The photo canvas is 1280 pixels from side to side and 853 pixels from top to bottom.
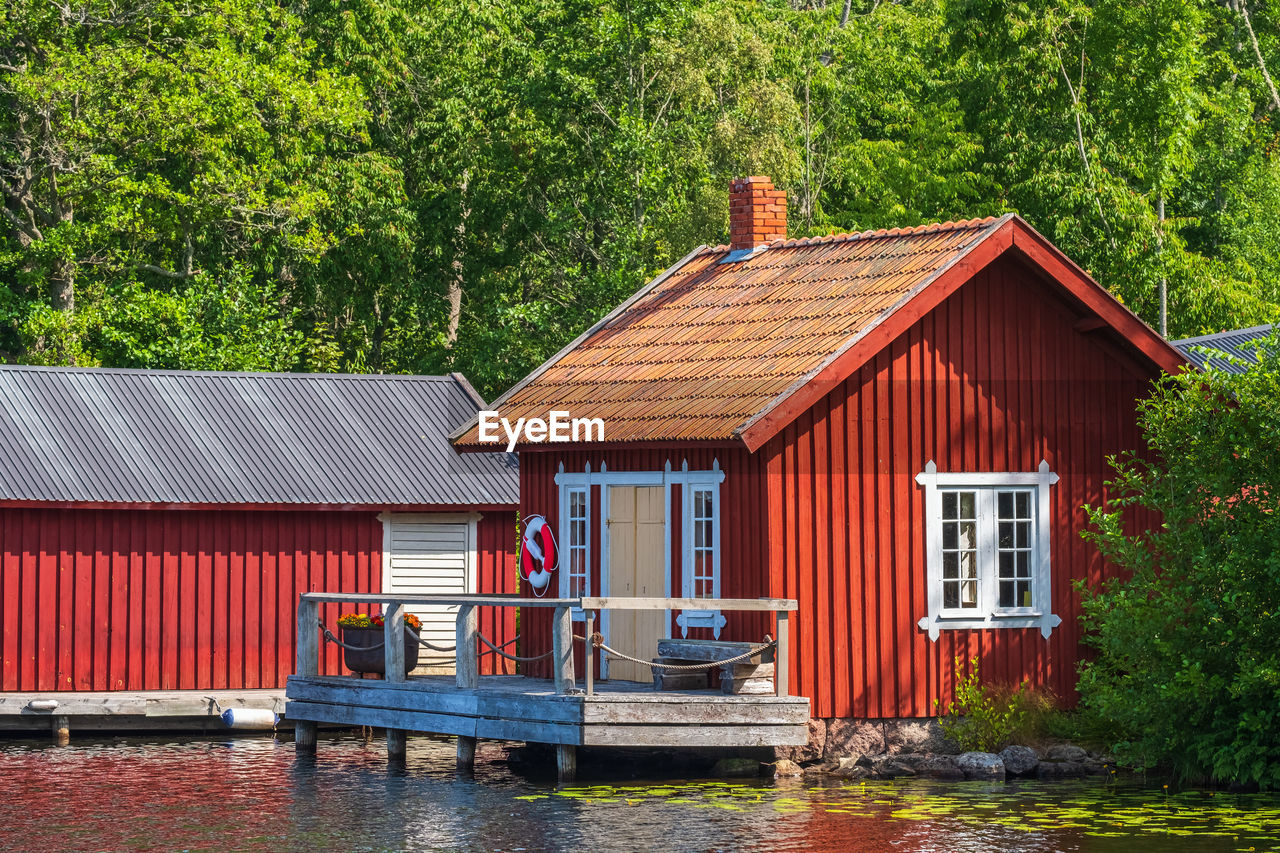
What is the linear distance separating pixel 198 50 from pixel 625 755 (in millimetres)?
22617

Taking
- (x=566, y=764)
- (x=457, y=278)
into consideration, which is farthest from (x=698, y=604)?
(x=457, y=278)

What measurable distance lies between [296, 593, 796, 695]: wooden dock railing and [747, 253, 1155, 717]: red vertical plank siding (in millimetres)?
838

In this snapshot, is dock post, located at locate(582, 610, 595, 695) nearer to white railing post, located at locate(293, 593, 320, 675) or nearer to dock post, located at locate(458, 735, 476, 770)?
dock post, located at locate(458, 735, 476, 770)

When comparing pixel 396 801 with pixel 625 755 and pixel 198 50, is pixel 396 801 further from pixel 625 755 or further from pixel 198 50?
pixel 198 50

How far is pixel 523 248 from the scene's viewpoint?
43.0m

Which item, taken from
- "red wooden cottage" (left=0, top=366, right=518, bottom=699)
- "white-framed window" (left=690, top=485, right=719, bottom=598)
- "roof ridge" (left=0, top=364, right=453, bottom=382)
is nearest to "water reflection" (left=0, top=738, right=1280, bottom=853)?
"white-framed window" (left=690, top=485, right=719, bottom=598)

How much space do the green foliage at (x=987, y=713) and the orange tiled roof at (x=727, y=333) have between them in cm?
370

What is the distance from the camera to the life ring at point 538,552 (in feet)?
72.5

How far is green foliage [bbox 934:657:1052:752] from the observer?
19.6 m

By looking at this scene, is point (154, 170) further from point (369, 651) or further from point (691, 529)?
point (691, 529)

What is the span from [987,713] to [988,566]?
61.0 inches

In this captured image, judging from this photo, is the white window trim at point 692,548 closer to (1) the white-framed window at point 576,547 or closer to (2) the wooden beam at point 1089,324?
(1) the white-framed window at point 576,547

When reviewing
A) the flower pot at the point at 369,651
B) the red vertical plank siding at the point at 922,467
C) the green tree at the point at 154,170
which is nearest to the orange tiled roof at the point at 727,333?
the red vertical plank siding at the point at 922,467

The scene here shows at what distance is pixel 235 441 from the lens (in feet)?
86.7
